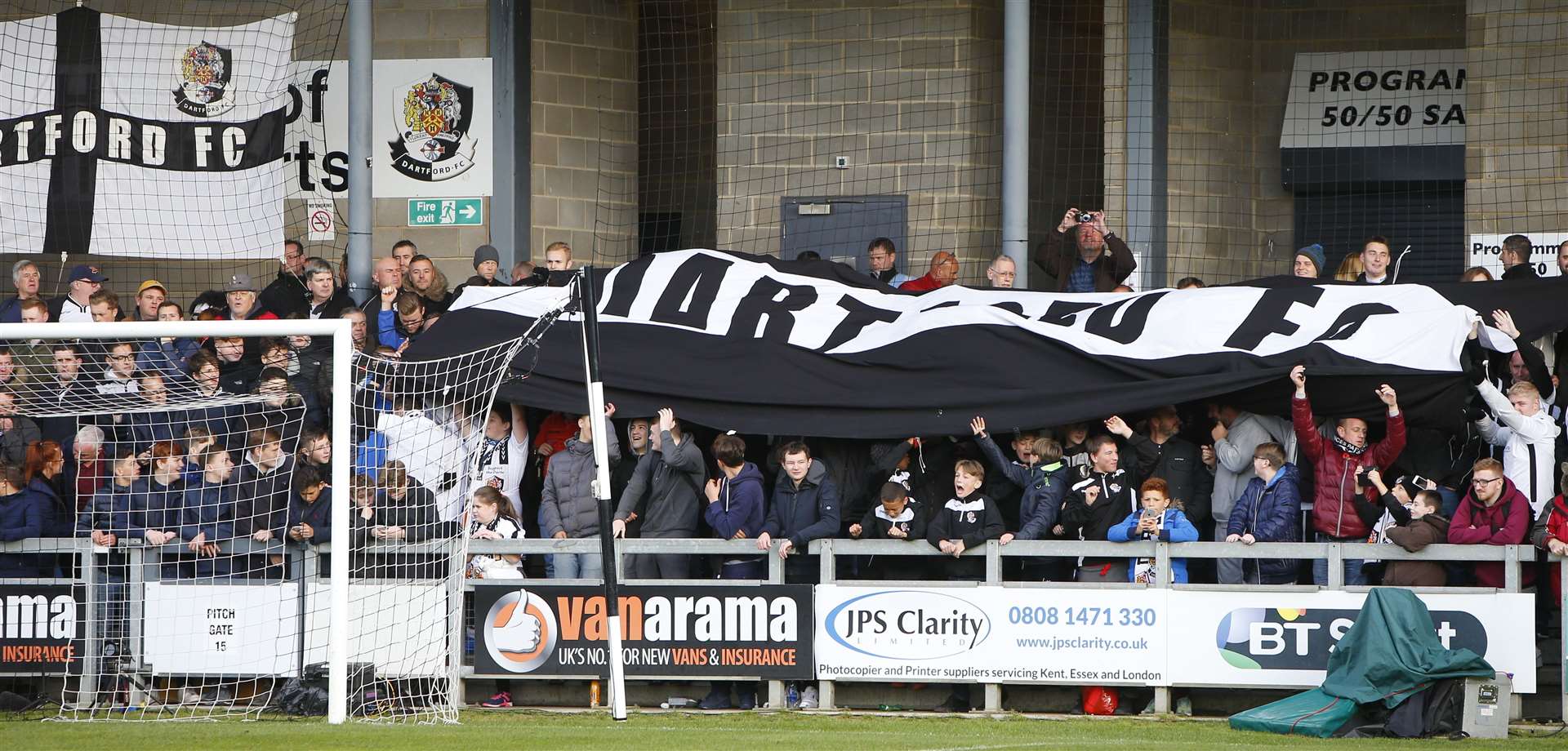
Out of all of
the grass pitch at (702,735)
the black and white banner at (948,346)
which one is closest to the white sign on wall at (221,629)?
the grass pitch at (702,735)

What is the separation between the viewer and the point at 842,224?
15.6 meters

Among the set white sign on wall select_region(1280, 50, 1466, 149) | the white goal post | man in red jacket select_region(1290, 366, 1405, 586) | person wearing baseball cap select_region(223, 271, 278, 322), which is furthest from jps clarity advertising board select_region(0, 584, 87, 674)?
white sign on wall select_region(1280, 50, 1466, 149)

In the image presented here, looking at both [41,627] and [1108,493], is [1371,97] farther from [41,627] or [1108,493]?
[41,627]

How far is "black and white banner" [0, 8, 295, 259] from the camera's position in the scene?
47.0 feet

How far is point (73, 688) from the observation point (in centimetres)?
1123

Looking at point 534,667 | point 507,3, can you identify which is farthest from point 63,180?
point 534,667

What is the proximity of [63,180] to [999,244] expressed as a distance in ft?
25.6

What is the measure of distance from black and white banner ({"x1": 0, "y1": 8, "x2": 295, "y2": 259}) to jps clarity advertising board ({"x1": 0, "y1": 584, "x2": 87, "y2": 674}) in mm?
3785

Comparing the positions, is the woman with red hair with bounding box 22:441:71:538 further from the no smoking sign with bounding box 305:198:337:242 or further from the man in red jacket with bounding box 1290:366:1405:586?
the man in red jacket with bounding box 1290:366:1405:586

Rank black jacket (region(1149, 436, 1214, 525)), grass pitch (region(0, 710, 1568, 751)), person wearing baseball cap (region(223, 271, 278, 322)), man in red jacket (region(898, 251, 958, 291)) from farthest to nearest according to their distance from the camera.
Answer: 1. person wearing baseball cap (region(223, 271, 278, 322))
2. man in red jacket (region(898, 251, 958, 291))
3. black jacket (region(1149, 436, 1214, 525))
4. grass pitch (region(0, 710, 1568, 751))

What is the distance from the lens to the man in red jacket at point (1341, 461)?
10.2 metres

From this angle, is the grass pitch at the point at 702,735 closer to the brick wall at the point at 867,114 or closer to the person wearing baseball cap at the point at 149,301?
the person wearing baseball cap at the point at 149,301

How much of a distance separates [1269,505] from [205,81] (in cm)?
922

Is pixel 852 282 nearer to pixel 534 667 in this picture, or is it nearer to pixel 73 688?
pixel 534 667
